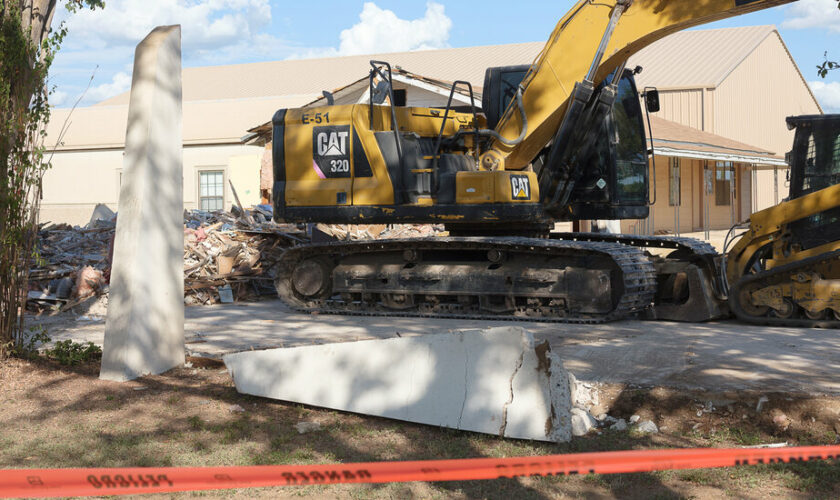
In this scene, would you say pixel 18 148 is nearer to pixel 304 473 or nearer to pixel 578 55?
pixel 304 473

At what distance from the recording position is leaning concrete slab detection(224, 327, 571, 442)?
5.17 meters

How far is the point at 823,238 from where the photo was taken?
9336 millimetres

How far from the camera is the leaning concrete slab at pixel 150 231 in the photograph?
22.4 feet

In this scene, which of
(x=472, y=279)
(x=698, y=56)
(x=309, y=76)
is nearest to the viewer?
(x=472, y=279)

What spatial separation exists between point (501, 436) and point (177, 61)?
4454 mm

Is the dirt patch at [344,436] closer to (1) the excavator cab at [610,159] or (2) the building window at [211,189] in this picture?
(1) the excavator cab at [610,159]

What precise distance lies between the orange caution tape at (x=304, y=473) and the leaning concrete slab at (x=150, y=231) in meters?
3.84

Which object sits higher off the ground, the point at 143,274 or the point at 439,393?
the point at 143,274

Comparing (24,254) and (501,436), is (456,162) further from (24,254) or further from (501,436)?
(501,436)

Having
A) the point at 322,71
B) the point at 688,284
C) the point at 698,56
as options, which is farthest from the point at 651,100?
the point at 322,71

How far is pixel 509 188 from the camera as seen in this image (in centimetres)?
1009

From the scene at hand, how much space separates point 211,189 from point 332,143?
21902 millimetres

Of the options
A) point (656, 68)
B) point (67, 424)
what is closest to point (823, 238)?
point (67, 424)

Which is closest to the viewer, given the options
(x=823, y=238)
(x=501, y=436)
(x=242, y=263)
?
(x=501, y=436)
